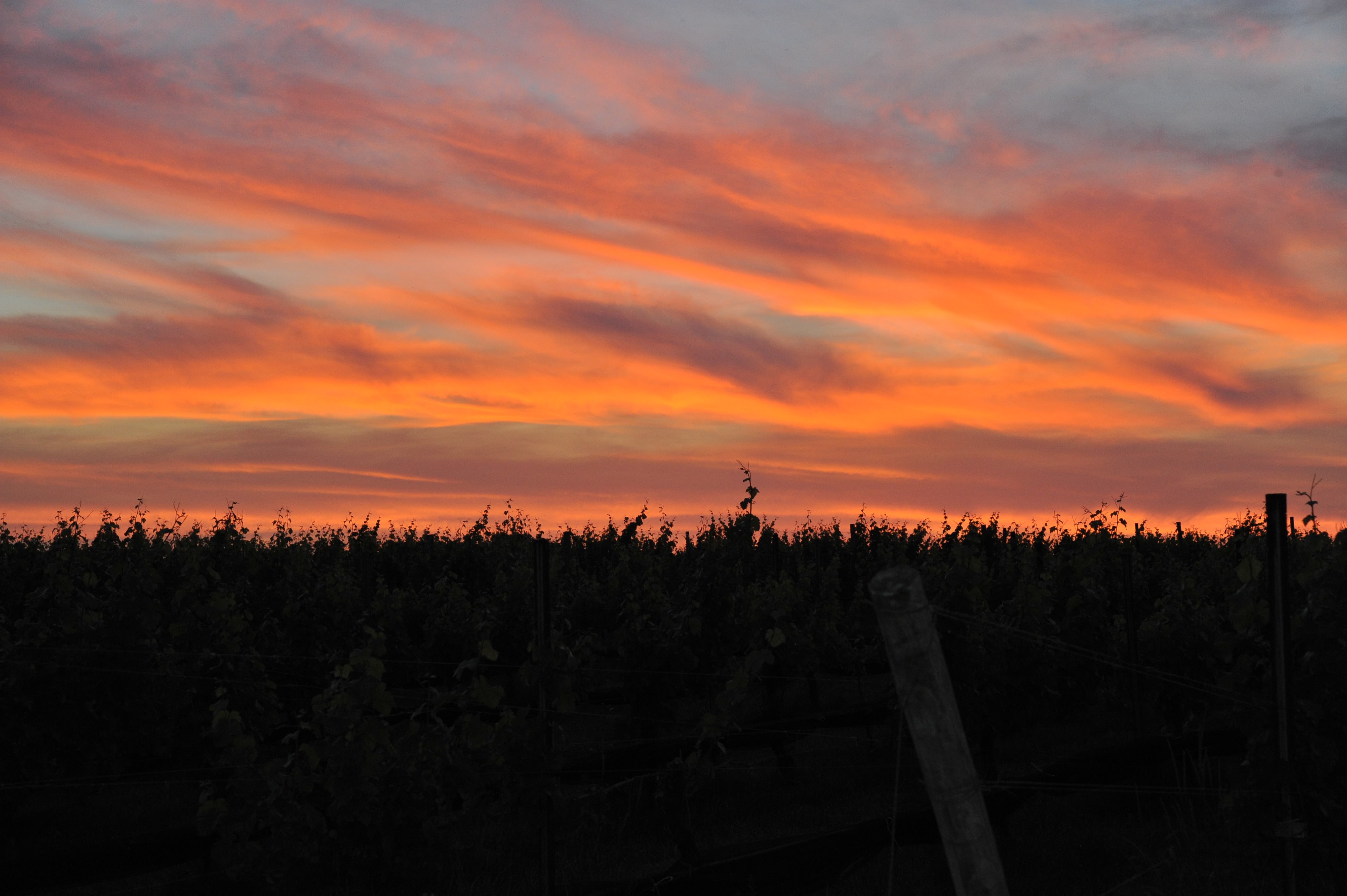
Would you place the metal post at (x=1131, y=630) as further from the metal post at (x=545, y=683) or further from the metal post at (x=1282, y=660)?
the metal post at (x=545, y=683)

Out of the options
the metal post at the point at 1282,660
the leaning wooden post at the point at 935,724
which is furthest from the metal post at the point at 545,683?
the metal post at the point at 1282,660

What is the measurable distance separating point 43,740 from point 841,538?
2107 cm

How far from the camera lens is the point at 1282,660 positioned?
5.62 m

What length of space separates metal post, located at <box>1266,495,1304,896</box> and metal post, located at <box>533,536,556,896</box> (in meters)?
4.01

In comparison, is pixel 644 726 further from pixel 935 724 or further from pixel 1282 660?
pixel 935 724

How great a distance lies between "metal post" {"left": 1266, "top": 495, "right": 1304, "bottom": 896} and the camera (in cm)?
553

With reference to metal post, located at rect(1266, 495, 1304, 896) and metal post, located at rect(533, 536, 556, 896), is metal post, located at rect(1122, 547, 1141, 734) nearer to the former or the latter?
metal post, located at rect(1266, 495, 1304, 896)

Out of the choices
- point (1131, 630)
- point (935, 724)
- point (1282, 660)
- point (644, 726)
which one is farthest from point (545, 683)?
point (1131, 630)

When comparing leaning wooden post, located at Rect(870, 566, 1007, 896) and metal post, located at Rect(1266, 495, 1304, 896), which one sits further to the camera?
metal post, located at Rect(1266, 495, 1304, 896)

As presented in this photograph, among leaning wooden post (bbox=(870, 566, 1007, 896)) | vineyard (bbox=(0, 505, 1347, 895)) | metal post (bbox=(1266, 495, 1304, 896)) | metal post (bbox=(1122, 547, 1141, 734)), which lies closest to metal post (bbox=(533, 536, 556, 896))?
vineyard (bbox=(0, 505, 1347, 895))

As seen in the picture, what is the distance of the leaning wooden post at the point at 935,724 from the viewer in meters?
2.95

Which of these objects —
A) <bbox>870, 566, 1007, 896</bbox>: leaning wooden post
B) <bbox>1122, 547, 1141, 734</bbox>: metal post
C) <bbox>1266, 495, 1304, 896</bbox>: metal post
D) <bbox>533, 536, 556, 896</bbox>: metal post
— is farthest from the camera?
<bbox>1122, 547, 1141, 734</bbox>: metal post

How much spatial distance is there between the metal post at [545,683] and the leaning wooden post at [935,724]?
382 cm

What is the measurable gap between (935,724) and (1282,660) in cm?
362
